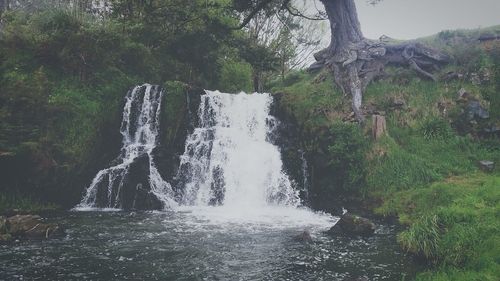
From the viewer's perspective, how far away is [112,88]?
23.1 metres

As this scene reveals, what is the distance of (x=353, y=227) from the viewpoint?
14180 mm

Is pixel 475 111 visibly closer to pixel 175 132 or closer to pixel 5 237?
pixel 175 132

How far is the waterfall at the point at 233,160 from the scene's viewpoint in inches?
803

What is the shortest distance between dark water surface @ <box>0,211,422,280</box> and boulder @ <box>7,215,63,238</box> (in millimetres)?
583

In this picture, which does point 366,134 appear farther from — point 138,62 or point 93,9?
point 93,9

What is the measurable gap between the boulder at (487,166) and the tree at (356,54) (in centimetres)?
682

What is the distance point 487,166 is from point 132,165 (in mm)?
16955

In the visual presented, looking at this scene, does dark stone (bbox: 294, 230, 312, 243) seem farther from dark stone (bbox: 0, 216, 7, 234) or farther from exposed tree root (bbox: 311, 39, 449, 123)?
exposed tree root (bbox: 311, 39, 449, 123)

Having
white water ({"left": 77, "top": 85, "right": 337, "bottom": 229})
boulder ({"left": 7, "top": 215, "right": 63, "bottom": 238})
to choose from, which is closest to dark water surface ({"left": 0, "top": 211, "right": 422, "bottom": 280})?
boulder ({"left": 7, "top": 215, "right": 63, "bottom": 238})

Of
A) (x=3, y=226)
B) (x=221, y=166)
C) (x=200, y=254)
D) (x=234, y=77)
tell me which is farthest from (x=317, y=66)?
(x=3, y=226)

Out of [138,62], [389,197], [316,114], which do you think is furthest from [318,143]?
[138,62]

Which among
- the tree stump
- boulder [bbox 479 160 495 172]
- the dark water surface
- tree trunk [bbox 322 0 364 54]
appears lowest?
the dark water surface

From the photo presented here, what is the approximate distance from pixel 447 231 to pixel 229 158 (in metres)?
12.6

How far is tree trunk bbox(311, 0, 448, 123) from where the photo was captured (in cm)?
2372
